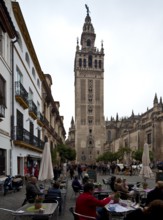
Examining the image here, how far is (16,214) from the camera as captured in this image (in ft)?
22.4

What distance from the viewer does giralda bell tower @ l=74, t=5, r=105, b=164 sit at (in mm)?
98394

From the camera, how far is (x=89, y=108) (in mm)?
99875

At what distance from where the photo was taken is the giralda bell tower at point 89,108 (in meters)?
98.4

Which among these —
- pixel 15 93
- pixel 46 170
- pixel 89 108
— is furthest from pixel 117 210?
pixel 89 108

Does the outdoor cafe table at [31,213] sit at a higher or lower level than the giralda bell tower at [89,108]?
lower

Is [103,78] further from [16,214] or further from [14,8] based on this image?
[16,214]

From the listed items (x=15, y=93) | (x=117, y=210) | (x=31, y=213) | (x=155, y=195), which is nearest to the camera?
(x=31, y=213)

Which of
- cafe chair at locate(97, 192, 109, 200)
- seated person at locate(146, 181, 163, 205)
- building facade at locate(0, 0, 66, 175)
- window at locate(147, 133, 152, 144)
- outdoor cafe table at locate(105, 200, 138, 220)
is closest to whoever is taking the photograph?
outdoor cafe table at locate(105, 200, 138, 220)

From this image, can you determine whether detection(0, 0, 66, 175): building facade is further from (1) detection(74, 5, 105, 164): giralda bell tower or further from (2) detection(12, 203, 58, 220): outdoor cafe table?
(1) detection(74, 5, 105, 164): giralda bell tower

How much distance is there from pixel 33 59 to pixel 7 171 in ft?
43.5

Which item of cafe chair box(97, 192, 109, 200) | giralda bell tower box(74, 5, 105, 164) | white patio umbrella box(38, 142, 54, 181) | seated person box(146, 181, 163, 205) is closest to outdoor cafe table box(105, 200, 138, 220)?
seated person box(146, 181, 163, 205)

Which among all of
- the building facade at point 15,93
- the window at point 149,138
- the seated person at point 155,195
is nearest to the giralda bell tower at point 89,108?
the window at point 149,138

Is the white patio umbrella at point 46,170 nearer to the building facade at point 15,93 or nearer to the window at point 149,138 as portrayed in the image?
the building facade at point 15,93

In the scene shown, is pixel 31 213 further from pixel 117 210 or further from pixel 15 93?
pixel 15 93
